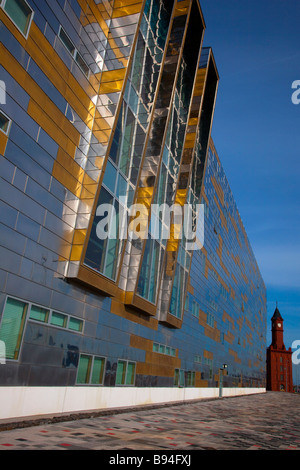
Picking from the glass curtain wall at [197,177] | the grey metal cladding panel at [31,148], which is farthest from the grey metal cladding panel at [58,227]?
the glass curtain wall at [197,177]

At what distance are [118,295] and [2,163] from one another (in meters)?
9.83

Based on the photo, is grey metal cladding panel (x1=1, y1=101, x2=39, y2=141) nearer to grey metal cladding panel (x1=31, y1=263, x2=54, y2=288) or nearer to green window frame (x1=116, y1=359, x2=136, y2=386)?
grey metal cladding panel (x1=31, y1=263, x2=54, y2=288)

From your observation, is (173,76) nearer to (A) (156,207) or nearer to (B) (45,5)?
(A) (156,207)

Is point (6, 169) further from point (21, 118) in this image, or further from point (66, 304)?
point (66, 304)

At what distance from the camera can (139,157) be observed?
63.2 feet

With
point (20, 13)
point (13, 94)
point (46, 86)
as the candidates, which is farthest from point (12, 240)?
point (20, 13)

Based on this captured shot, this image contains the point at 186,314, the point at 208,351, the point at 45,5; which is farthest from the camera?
the point at 208,351

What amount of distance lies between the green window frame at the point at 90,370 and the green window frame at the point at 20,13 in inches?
480

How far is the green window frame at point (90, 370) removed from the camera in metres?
15.4

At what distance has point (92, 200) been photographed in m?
15.1

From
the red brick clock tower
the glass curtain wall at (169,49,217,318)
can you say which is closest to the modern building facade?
the glass curtain wall at (169,49,217,318)

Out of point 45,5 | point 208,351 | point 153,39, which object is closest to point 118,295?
point 45,5

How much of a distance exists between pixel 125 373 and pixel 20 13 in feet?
53.6

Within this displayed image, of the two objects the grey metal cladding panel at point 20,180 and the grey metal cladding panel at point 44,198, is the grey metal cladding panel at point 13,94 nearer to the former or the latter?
the grey metal cladding panel at point 20,180
